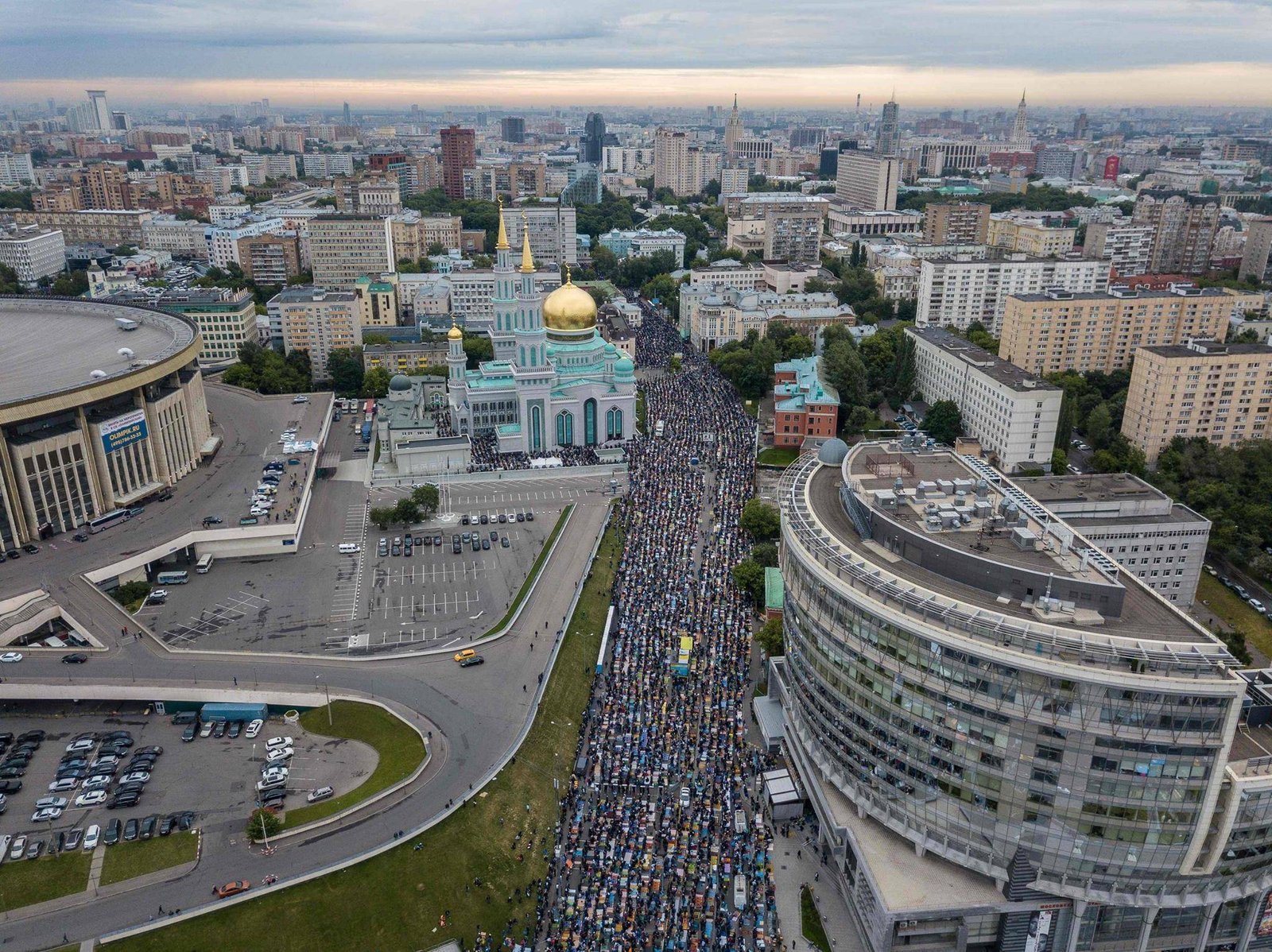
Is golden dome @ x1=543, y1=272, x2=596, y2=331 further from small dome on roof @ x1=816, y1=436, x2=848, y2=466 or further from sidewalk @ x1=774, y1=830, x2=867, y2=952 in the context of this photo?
sidewalk @ x1=774, y1=830, x2=867, y2=952

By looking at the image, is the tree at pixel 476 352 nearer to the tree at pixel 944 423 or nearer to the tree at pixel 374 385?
the tree at pixel 374 385

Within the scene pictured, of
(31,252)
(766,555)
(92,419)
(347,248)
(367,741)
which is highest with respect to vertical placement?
(347,248)

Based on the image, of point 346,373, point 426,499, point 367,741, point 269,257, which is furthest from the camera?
point 269,257

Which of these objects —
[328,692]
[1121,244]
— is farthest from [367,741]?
[1121,244]

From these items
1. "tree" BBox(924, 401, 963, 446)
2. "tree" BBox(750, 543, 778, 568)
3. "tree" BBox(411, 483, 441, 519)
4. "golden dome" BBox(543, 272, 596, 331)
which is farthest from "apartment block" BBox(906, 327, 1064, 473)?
"tree" BBox(411, 483, 441, 519)

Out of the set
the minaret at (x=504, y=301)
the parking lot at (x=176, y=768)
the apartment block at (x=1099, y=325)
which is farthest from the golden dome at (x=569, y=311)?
the parking lot at (x=176, y=768)

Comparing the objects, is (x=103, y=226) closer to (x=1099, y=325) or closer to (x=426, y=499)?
(x=426, y=499)

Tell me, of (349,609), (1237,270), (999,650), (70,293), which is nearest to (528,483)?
(349,609)

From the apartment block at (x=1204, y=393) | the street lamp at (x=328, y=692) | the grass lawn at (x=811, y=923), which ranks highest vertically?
the apartment block at (x=1204, y=393)
